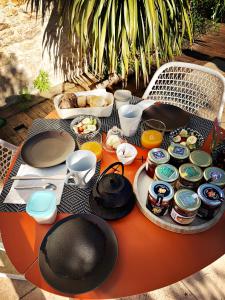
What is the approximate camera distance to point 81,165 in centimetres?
152

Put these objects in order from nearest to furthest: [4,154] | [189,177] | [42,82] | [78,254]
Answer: [78,254]
[189,177]
[4,154]
[42,82]

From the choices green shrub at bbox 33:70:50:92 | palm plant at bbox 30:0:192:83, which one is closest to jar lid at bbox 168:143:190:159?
palm plant at bbox 30:0:192:83

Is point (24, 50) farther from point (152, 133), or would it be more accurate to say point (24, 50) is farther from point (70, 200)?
point (70, 200)

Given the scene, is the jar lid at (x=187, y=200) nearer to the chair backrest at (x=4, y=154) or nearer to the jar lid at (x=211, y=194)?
the jar lid at (x=211, y=194)

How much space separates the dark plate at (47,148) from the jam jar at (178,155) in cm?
61

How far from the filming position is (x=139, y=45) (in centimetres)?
295

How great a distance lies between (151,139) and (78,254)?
2.69 feet

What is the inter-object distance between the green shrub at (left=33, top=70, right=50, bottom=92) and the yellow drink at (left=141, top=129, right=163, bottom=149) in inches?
86.8

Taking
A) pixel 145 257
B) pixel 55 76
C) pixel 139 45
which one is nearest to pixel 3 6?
pixel 55 76

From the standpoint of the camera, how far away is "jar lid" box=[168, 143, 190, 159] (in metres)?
1.40

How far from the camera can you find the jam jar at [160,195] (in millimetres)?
1220

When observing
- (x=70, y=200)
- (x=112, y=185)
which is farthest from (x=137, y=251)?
(x=70, y=200)

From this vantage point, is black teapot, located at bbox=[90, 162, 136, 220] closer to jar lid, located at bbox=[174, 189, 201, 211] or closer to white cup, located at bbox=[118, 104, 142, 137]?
jar lid, located at bbox=[174, 189, 201, 211]

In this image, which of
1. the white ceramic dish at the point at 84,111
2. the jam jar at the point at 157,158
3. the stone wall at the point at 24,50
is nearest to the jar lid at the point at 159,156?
the jam jar at the point at 157,158
